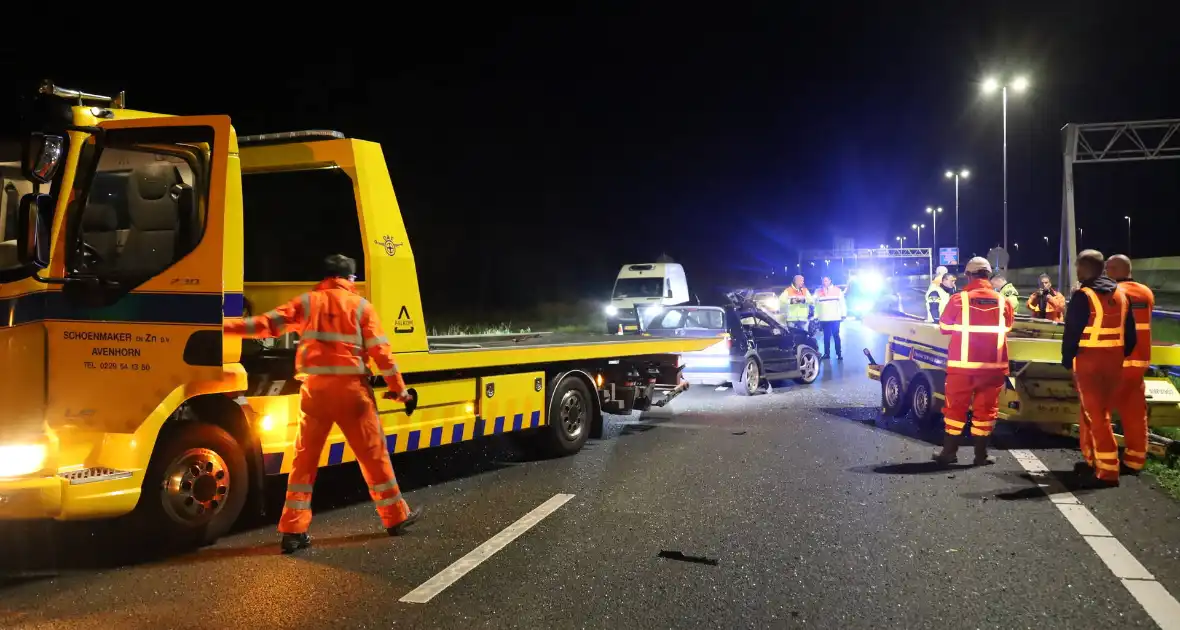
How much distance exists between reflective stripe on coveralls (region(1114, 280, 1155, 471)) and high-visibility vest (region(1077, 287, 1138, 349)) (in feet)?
0.66

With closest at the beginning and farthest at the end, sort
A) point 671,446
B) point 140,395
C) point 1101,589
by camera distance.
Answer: point 1101,589 → point 140,395 → point 671,446

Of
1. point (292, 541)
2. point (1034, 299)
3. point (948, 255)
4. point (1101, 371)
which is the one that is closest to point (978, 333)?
point (1101, 371)

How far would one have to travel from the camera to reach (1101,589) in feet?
16.0

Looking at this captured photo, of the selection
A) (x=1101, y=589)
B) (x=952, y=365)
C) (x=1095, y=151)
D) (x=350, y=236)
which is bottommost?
(x=1101, y=589)

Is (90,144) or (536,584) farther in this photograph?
(90,144)

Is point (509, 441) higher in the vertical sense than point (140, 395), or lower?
lower

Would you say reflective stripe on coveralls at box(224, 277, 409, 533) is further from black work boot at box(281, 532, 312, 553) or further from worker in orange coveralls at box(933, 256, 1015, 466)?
worker in orange coveralls at box(933, 256, 1015, 466)

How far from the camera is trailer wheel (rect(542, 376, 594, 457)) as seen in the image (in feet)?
29.6

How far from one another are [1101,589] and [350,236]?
5.39 meters

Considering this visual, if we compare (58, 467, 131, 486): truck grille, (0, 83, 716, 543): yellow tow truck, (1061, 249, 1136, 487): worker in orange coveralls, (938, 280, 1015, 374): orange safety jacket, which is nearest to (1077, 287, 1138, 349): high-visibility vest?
(1061, 249, 1136, 487): worker in orange coveralls

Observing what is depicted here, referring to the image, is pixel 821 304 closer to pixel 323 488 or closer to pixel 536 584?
pixel 323 488

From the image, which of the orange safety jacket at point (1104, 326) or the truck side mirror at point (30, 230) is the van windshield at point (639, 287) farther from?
the truck side mirror at point (30, 230)

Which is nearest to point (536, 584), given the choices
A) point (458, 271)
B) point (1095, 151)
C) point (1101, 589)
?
point (1101, 589)

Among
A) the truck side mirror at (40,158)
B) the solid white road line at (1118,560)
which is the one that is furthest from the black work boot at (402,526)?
the solid white road line at (1118,560)
